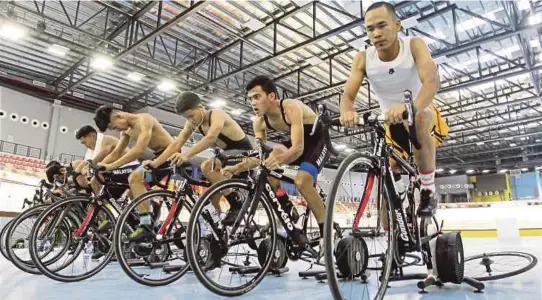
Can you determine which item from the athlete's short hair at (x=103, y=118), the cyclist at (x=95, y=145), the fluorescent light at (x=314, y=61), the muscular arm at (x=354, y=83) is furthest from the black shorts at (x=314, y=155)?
the fluorescent light at (x=314, y=61)

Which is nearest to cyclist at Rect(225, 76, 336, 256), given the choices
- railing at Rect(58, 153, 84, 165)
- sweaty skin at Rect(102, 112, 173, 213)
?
sweaty skin at Rect(102, 112, 173, 213)

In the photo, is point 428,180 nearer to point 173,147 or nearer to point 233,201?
point 233,201

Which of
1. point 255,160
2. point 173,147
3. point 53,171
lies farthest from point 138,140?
point 53,171

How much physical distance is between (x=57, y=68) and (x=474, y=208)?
15.0 meters

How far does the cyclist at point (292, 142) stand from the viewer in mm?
2539

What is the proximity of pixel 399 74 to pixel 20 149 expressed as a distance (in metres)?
13.2

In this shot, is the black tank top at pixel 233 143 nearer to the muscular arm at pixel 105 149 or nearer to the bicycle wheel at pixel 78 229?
the bicycle wheel at pixel 78 229

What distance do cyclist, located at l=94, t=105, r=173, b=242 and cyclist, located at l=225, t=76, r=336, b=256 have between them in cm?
80

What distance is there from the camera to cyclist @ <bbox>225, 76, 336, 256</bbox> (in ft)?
8.33

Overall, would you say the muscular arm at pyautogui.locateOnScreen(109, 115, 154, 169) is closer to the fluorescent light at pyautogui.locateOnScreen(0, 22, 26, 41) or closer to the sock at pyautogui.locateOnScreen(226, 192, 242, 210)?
the sock at pyautogui.locateOnScreen(226, 192, 242, 210)

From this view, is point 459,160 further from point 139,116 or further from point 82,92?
point 139,116


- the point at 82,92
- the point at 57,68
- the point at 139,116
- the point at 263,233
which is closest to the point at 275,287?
the point at 263,233

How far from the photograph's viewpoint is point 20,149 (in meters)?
11.9

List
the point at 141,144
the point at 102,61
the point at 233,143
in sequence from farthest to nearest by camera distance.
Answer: the point at 102,61, the point at 233,143, the point at 141,144
